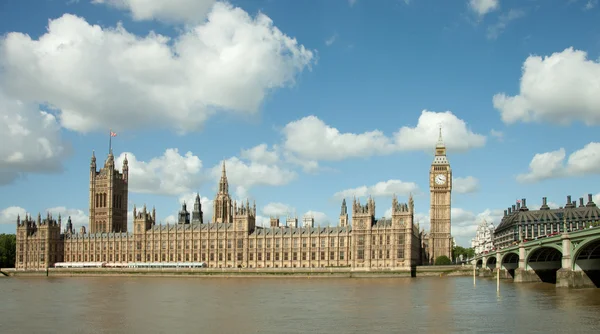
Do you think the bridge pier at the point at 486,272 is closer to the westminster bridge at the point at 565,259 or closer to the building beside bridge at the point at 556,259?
the building beside bridge at the point at 556,259

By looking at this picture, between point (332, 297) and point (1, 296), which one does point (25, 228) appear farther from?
point (332, 297)

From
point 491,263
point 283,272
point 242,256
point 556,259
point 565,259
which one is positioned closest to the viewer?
point 565,259

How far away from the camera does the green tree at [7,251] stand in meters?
179

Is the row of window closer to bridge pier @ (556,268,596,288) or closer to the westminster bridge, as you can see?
the westminster bridge

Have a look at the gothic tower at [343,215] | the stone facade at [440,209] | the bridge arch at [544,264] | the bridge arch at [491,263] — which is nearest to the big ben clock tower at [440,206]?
the stone facade at [440,209]

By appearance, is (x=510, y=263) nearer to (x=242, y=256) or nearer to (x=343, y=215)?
(x=242, y=256)

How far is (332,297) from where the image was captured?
7206cm

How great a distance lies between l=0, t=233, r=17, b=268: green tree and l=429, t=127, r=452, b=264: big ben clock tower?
112221 millimetres

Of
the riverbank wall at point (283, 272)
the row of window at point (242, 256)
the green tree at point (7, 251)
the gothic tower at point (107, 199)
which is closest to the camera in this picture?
the riverbank wall at point (283, 272)

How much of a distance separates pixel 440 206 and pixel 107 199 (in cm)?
9197

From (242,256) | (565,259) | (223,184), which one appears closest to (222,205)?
(223,184)

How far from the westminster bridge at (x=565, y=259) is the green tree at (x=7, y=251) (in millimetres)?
135788

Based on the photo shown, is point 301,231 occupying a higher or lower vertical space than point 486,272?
higher

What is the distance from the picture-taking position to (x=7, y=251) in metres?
181
